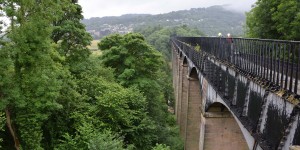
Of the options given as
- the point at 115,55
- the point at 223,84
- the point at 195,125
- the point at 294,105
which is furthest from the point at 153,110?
the point at 294,105

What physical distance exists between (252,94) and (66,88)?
1089 cm

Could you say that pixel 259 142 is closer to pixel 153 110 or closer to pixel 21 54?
pixel 21 54

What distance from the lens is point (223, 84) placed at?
10.3 metres

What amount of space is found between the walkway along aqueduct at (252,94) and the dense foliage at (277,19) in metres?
10.2

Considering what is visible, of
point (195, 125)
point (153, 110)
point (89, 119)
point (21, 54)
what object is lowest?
point (195, 125)

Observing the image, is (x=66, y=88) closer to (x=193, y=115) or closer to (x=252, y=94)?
(x=252, y=94)

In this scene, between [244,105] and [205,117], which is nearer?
[244,105]

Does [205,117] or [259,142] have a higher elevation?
[259,142]

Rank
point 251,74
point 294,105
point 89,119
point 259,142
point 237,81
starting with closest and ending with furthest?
point 294,105, point 259,142, point 251,74, point 237,81, point 89,119

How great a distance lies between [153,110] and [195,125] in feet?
12.9

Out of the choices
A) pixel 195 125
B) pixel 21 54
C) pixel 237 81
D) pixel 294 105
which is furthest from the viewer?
pixel 195 125

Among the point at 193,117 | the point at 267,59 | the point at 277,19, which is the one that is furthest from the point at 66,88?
the point at 277,19

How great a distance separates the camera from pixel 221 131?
14.3 meters

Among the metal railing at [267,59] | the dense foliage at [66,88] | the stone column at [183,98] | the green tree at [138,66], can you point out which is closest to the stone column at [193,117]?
the green tree at [138,66]
